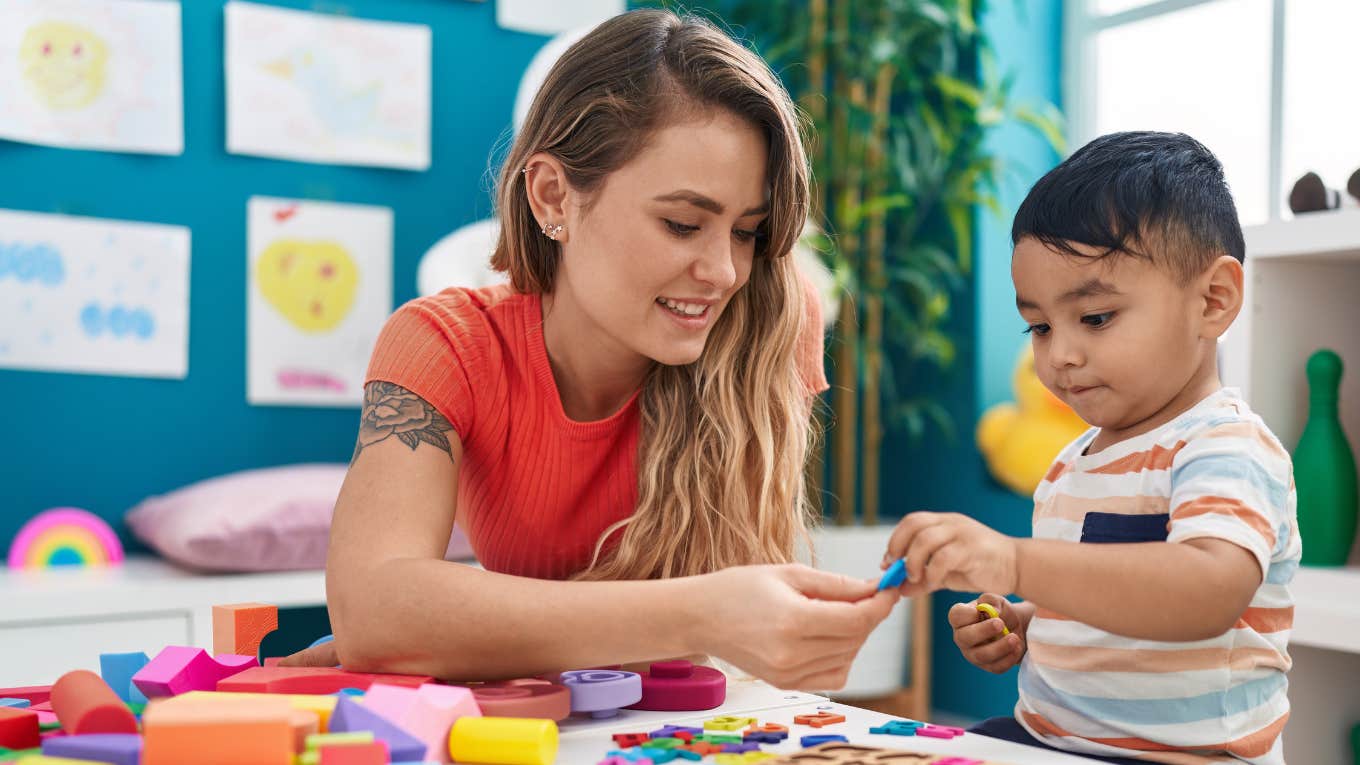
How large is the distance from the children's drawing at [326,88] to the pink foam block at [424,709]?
2170mm

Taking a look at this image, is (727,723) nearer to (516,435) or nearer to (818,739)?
(818,739)

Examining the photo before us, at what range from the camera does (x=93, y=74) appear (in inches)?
103

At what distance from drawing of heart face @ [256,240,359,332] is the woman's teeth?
69.1 inches

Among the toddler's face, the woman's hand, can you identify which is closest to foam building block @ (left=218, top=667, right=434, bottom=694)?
the woman's hand

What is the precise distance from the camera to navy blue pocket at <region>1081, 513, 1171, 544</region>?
954mm

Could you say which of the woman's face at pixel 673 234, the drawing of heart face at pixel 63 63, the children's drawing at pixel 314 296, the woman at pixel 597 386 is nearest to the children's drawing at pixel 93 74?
the drawing of heart face at pixel 63 63

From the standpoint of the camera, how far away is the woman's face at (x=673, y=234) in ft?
3.91

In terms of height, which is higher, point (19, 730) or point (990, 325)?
point (990, 325)

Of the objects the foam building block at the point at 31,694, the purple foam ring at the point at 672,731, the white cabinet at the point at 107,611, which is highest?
the purple foam ring at the point at 672,731

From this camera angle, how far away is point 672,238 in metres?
1.21

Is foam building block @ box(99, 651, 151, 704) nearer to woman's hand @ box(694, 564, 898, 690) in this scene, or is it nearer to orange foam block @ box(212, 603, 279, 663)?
orange foam block @ box(212, 603, 279, 663)

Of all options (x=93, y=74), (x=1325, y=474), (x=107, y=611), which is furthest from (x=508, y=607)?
(x=93, y=74)

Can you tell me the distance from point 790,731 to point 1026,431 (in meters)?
2.01

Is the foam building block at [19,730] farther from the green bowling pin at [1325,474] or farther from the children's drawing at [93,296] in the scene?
the children's drawing at [93,296]
